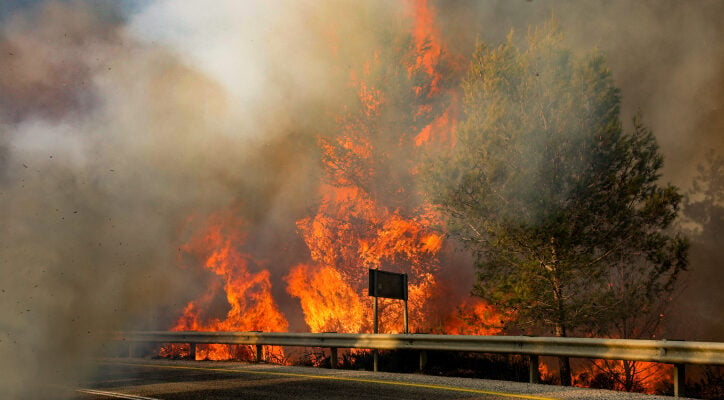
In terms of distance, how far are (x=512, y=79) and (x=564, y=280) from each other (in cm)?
487

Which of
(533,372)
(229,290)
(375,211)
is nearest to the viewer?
(533,372)

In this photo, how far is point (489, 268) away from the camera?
1478 centimetres

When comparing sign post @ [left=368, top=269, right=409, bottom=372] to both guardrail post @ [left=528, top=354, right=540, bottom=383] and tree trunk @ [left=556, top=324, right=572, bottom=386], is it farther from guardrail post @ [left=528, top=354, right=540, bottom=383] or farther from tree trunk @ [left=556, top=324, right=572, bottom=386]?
guardrail post @ [left=528, top=354, right=540, bottom=383]

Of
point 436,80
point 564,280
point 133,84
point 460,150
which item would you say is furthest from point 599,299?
point 133,84

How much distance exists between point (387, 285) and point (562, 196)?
4.49m

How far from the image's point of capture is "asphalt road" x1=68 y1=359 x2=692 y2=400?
7867 mm

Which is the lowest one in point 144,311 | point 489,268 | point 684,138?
point 144,311

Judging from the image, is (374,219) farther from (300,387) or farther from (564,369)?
(300,387)

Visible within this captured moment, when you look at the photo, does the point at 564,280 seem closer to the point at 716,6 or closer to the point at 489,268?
the point at 489,268

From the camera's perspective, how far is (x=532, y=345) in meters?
9.69

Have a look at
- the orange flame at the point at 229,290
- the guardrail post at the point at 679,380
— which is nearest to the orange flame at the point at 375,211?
the orange flame at the point at 229,290

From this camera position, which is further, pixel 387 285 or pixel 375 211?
pixel 375 211

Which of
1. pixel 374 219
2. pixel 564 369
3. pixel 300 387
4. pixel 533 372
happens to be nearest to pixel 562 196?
pixel 564 369

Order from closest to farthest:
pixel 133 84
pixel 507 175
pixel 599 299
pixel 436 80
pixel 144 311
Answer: pixel 599 299, pixel 507 175, pixel 133 84, pixel 436 80, pixel 144 311
